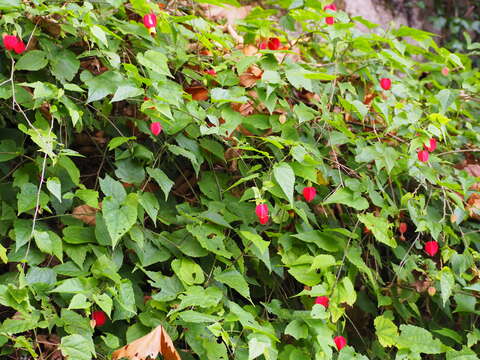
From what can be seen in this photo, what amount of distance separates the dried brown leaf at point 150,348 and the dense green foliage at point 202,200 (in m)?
0.06

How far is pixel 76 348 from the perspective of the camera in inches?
49.8

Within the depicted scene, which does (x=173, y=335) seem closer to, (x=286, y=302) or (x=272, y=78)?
(x=286, y=302)

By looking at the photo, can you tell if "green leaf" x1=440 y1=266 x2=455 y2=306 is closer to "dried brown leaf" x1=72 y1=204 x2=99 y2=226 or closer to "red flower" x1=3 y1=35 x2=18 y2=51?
"dried brown leaf" x1=72 y1=204 x2=99 y2=226

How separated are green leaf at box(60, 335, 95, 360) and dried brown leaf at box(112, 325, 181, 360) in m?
0.10

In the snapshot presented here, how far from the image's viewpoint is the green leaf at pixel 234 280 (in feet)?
5.00

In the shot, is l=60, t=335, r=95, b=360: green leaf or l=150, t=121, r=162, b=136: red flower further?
l=150, t=121, r=162, b=136: red flower

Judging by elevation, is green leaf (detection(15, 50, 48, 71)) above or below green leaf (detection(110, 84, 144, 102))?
above

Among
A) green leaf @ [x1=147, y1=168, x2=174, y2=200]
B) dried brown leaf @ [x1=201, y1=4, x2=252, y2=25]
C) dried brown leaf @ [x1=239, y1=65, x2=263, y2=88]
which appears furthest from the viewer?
dried brown leaf @ [x1=201, y1=4, x2=252, y2=25]

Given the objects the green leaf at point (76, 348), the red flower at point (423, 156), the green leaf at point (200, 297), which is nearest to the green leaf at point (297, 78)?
the red flower at point (423, 156)

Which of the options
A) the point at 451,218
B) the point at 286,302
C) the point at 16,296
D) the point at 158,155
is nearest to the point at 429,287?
the point at 451,218

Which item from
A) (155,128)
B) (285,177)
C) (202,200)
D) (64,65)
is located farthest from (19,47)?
(285,177)

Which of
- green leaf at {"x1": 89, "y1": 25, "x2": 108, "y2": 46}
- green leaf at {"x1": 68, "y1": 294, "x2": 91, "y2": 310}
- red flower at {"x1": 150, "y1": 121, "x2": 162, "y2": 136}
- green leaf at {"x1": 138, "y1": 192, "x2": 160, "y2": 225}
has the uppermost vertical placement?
green leaf at {"x1": 89, "y1": 25, "x2": 108, "y2": 46}

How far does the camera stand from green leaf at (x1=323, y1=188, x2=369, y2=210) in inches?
66.7

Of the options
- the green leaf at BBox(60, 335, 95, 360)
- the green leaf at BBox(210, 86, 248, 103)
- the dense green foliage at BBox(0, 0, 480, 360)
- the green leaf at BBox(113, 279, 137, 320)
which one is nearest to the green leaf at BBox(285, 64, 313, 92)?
the dense green foliage at BBox(0, 0, 480, 360)
